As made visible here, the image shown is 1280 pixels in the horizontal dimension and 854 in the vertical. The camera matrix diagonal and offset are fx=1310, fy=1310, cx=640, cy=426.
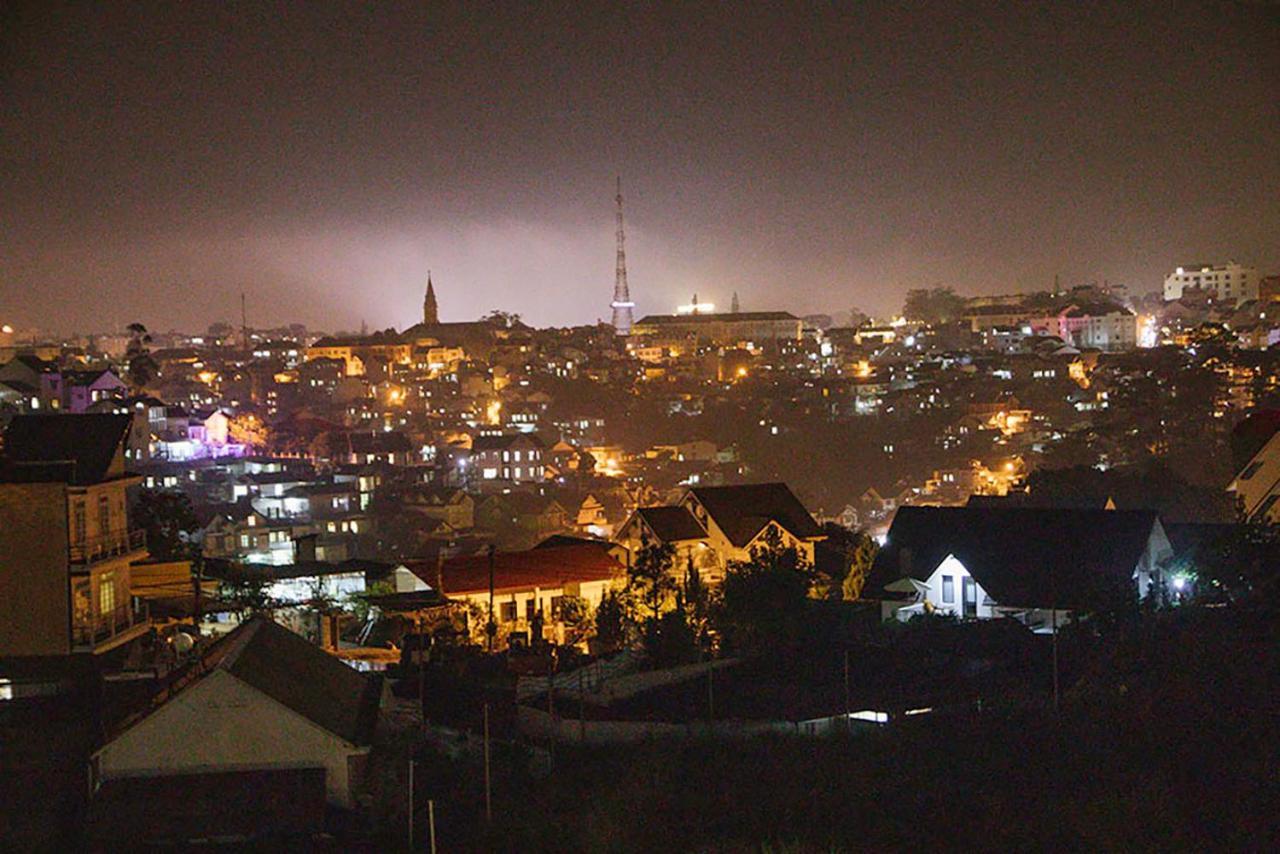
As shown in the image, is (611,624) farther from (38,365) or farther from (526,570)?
(38,365)

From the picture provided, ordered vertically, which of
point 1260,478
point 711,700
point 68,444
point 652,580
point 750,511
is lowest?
point 711,700

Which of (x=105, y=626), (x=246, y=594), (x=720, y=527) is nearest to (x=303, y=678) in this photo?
(x=105, y=626)

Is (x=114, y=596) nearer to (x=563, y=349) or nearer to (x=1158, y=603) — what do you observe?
(x=1158, y=603)

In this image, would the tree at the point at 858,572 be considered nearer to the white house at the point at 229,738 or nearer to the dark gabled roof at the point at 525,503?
the white house at the point at 229,738

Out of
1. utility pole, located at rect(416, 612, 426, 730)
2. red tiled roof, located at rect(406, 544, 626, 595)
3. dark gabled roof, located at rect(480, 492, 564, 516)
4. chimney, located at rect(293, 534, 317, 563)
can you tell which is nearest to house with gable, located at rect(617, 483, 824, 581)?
red tiled roof, located at rect(406, 544, 626, 595)

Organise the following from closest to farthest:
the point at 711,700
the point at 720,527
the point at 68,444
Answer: the point at 711,700, the point at 68,444, the point at 720,527

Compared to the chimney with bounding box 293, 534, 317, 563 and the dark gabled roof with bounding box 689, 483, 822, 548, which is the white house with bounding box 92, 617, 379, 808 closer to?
the chimney with bounding box 293, 534, 317, 563

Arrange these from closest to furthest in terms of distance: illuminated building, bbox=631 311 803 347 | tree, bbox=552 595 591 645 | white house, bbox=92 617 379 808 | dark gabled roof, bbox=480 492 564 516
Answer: white house, bbox=92 617 379 808 → tree, bbox=552 595 591 645 → dark gabled roof, bbox=480 492 564 516 → illuminated building, bbox=631 311 803 347
